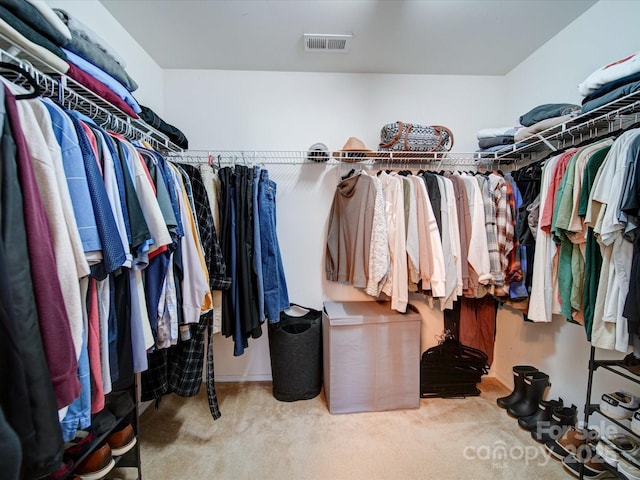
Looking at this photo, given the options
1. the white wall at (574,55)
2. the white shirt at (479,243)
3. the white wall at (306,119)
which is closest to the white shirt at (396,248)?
the white shirt at (479,243)

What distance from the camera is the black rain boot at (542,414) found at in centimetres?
160

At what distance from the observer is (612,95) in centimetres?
116

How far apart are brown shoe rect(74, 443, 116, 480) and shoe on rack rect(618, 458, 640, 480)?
83.3 inches

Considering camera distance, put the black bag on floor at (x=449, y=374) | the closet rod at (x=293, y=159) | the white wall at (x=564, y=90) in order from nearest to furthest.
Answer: the white wall at (x=564, y=90)
the black bag on floor at (x=449, y=374)
the closet rod at (x=293, y=159)

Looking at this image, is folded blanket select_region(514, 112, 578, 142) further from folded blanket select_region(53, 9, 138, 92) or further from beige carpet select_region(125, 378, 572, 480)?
folded blanket select_region(53, 9, 138, 92)

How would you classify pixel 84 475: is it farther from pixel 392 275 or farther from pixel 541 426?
pixel 541 426

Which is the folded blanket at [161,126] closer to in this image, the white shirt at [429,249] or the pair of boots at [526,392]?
the white shirt at [429,249]

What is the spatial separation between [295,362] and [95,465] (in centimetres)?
109

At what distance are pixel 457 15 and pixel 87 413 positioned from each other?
2.44 m

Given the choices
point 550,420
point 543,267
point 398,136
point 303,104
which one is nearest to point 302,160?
point 303,104

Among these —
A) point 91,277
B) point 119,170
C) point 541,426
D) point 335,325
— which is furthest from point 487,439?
point 119,170

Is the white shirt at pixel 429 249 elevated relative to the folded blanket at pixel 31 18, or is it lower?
lower

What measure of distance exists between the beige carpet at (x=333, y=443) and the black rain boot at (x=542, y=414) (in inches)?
1.9

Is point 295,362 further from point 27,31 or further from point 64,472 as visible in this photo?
point 27,31
